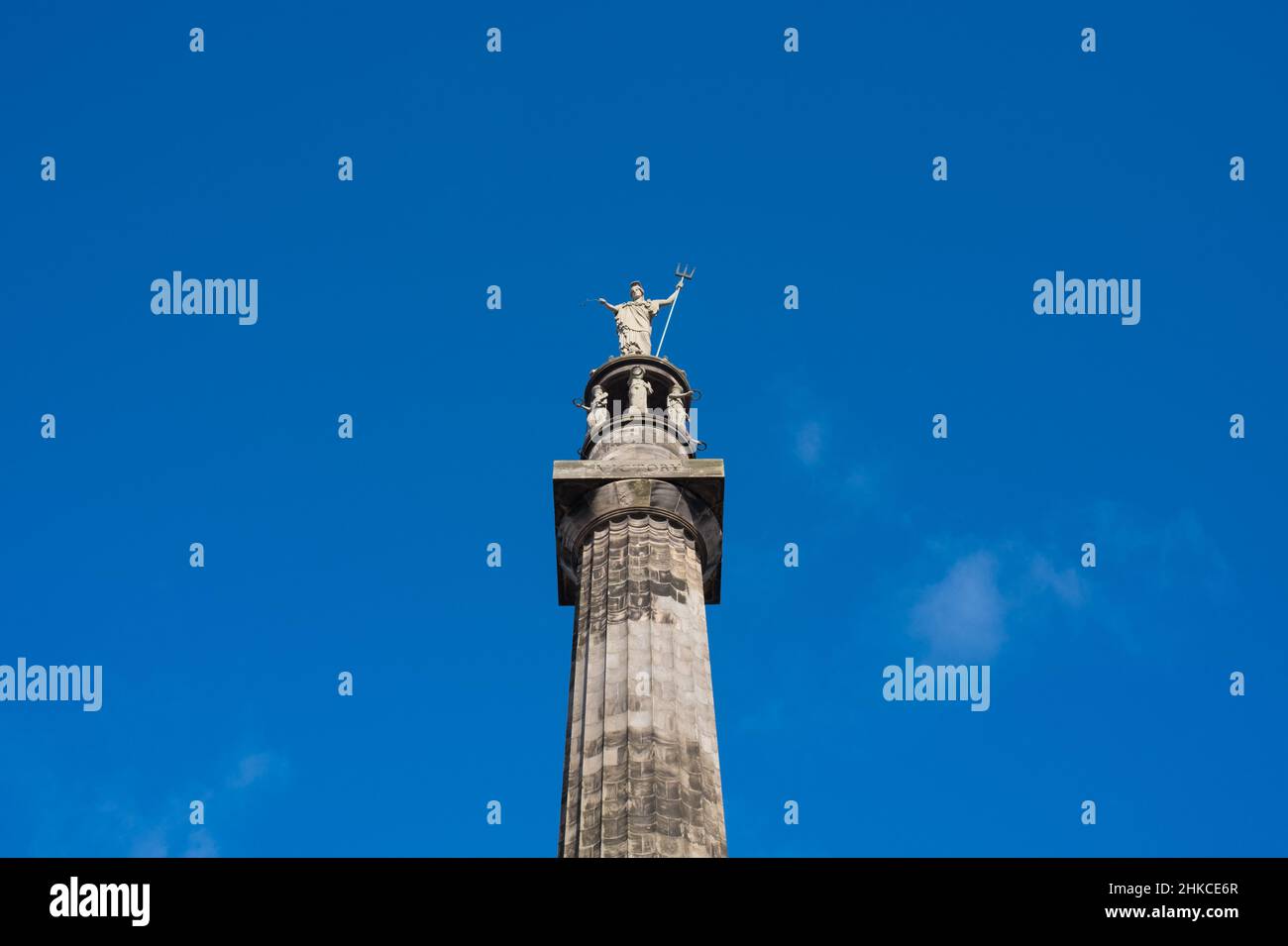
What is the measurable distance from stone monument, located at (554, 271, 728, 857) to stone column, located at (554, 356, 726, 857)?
2 cm

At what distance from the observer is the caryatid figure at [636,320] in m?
34.1

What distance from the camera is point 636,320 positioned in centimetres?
3478

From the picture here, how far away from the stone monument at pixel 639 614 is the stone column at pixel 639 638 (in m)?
0.02

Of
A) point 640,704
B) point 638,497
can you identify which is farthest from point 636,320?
point 640,704

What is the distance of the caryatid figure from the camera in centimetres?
3406

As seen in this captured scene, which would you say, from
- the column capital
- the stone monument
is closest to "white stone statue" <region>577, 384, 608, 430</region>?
the stone monument

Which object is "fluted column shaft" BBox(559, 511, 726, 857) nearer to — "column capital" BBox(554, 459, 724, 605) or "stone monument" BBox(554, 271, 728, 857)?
"stone monument" BBox(554, 271, 728, 857)

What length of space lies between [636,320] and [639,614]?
9.99 m

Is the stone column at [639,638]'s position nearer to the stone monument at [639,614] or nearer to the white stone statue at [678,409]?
the stone monument at [639,614]

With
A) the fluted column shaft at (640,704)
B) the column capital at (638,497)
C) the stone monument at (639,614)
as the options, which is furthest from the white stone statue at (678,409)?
the fluted column shaft at (640,704)

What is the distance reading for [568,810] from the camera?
23156 millimetres
